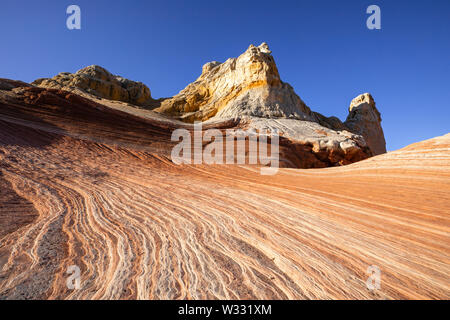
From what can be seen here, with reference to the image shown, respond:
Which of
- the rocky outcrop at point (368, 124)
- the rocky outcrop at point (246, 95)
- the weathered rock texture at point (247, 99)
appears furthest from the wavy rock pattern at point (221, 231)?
the rocky outcrop at point (368, 124)

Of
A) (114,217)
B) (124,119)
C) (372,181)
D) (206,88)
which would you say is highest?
(206,88)

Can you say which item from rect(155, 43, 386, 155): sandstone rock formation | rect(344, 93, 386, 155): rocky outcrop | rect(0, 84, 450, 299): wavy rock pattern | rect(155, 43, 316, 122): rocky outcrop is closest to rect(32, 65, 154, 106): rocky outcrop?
rect(155, 43, 386, 155): sandstone rock formation

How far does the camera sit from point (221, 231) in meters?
2.68

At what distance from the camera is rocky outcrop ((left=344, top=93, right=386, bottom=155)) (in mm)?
25359

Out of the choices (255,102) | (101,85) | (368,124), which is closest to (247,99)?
(255,102)

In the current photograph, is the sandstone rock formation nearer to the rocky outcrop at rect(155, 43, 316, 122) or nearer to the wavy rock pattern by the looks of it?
the rocky outcrop at rect(155, 43, 316, 122)

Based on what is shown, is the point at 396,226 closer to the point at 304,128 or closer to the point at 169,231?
the point at 169,231

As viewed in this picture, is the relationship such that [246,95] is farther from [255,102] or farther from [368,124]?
[368,124]

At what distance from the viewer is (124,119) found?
1047 cm

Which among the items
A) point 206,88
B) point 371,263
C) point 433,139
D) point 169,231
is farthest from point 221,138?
point 206,88

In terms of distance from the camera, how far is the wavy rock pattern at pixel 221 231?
1.68 m

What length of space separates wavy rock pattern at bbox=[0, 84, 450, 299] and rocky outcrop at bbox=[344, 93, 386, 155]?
23.0 metres
